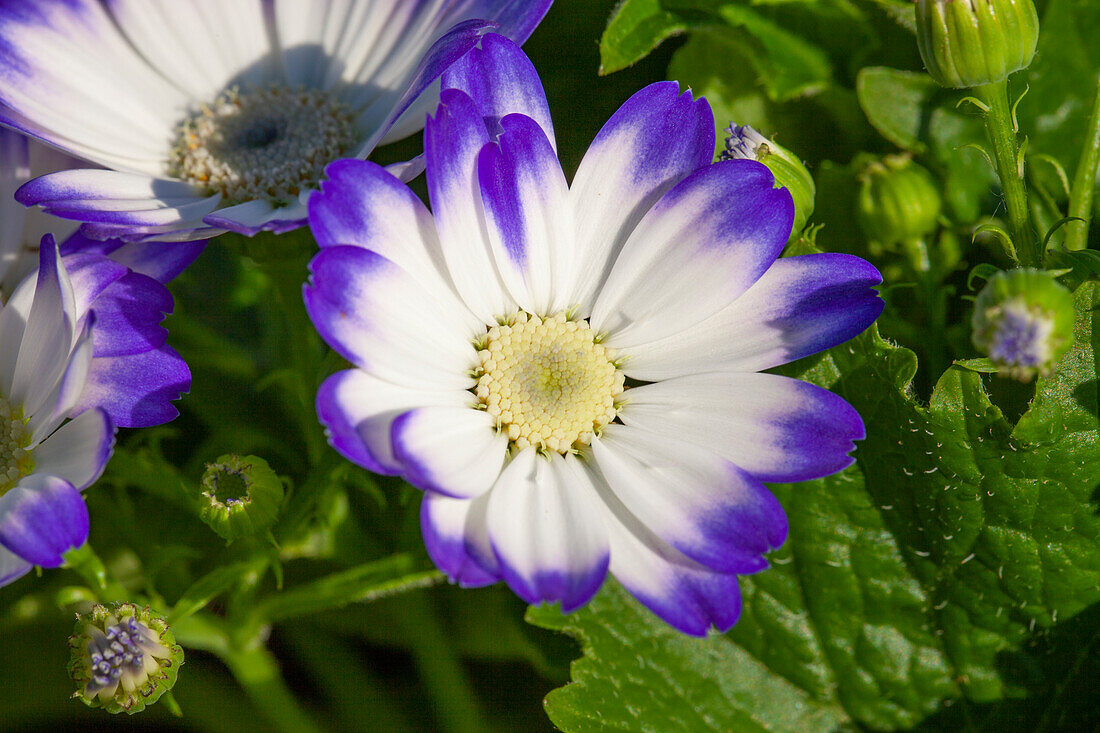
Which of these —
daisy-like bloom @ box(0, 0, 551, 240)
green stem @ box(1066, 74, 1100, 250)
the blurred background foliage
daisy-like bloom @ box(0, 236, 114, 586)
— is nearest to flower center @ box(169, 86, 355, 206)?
daisy-like bloom @ box(0, 0, 551, 240)

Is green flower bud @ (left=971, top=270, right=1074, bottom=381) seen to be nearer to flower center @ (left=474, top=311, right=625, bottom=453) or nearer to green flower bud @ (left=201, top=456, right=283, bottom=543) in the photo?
flower center @ (left=474, top=311, right=625, bottom=453)

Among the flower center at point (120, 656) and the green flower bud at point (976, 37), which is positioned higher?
the green flower bud at point (976, 37)

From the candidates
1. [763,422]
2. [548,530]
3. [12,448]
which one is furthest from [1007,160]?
[12,448]

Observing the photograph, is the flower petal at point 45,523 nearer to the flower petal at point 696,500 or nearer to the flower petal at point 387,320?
the flower petal at point 387,320

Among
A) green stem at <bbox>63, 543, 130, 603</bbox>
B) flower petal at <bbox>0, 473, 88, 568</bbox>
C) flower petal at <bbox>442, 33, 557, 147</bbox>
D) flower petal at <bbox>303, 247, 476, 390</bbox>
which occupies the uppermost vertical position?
flower petal at <bbox>442, 33, 557, 147</bbox>

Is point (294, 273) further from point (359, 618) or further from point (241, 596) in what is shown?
point (359, 618)

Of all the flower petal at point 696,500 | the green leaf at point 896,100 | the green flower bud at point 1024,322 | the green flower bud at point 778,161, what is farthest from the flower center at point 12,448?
the green leaf at point 896,100

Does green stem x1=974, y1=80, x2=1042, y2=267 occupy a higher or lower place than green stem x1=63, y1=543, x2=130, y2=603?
higher
